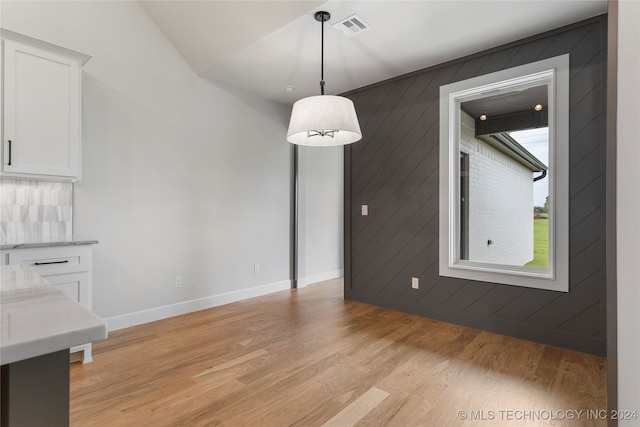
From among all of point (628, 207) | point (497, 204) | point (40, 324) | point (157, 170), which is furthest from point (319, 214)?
point (40, 324)

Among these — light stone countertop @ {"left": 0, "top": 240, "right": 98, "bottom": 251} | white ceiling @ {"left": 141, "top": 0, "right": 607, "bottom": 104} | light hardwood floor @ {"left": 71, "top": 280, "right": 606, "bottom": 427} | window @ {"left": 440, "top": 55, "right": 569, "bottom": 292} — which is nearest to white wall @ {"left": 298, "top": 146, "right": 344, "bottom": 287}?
white ceiling @ {"left": 141, "top": 0, "right": 607, "bottom": 104}

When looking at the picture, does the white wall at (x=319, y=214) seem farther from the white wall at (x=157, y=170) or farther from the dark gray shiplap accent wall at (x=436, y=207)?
the dark gray shiplap accent wall at (x=436, y=207)

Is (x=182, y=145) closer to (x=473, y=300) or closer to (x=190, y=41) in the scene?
(x=190, y=41)

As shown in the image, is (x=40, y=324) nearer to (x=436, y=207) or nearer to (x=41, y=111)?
(x=41, y=111)

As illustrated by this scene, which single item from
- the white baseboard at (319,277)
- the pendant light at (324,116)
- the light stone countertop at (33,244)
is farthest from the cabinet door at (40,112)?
the white baseboard at (319,277)

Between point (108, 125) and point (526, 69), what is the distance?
373 cm

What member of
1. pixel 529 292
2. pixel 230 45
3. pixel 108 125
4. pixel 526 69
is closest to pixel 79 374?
pixel 108 125

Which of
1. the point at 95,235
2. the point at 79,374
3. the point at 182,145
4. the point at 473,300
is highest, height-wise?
the point at 182,145

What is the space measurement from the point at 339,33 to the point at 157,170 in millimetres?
2196

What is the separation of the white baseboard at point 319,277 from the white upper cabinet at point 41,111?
3.12 m

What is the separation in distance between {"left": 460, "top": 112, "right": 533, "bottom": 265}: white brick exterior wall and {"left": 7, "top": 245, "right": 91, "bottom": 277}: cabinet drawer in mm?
3324

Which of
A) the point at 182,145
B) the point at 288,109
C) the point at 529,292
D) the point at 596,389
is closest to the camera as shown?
the point at 596,389

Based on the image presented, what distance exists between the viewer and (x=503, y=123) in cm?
317

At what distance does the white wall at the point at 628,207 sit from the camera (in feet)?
3.19
